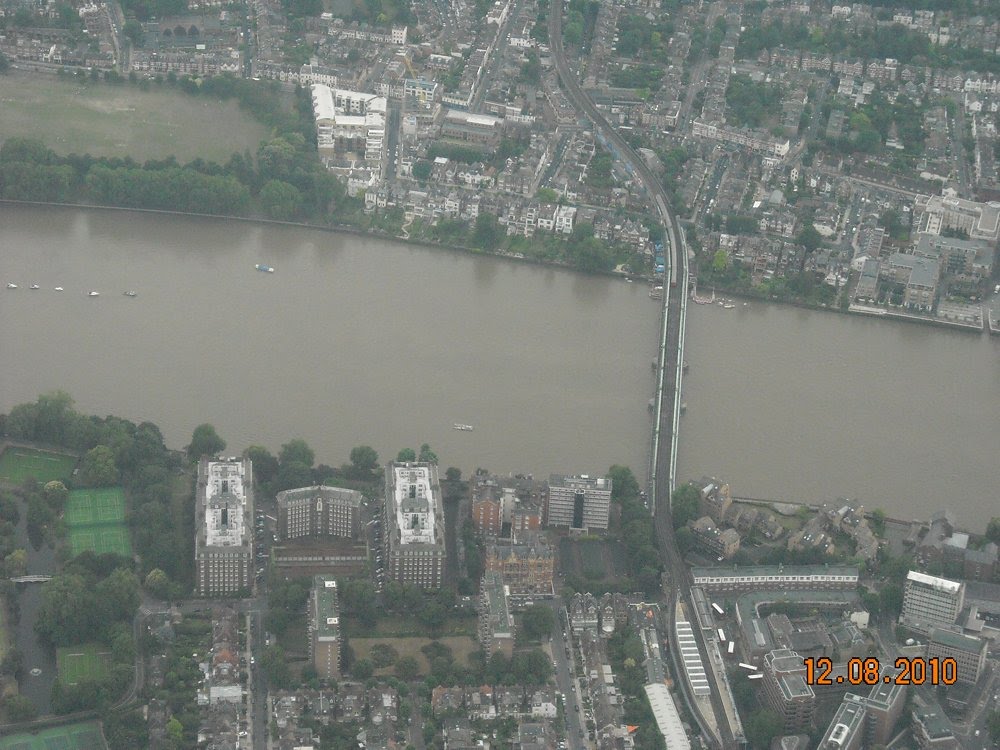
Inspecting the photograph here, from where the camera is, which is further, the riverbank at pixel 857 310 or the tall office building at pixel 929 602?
the riverbank at pixel 857 310

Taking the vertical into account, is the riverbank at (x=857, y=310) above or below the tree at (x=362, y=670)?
above

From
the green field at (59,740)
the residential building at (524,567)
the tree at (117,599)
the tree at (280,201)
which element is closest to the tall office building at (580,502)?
the residential building at (524,567)

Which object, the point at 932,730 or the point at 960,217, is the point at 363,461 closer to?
the point at 932,730

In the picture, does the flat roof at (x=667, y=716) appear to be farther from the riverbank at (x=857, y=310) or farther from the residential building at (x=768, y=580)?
the riverbank at (x=857, y=310)

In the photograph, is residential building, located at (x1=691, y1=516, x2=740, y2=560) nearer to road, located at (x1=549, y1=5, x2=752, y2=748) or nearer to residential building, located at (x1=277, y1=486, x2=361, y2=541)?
road, located at (x1=549, y1=5, x2=752, y2=748)

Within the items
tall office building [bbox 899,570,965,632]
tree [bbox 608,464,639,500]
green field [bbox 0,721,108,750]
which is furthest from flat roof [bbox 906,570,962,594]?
green field [bbox 0,721,108,750]

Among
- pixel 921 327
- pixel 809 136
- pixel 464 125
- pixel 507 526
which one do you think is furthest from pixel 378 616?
pixel 809 136
